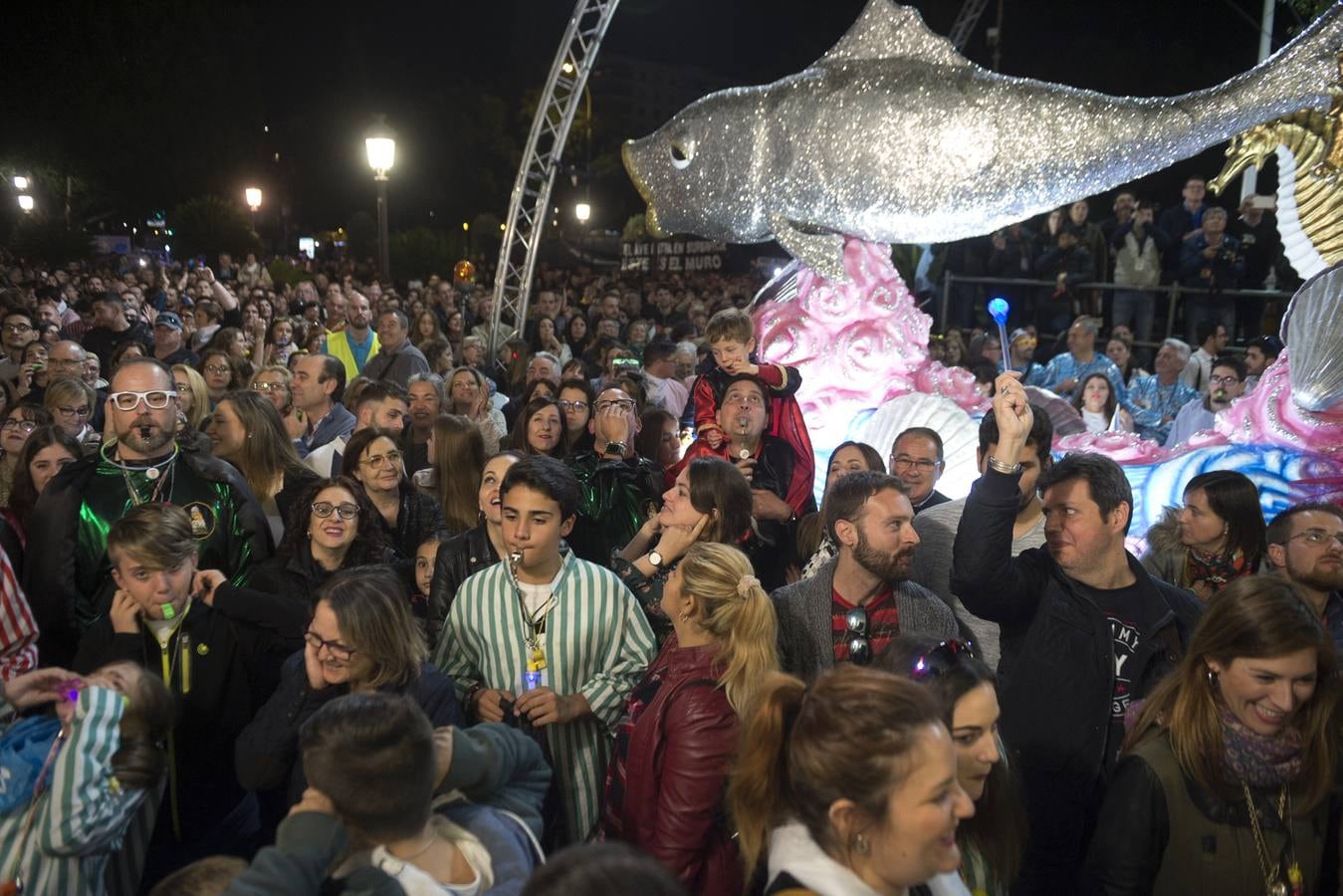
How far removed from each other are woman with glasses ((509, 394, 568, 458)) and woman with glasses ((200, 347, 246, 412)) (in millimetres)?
2149

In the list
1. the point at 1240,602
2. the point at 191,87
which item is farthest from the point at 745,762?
the point at 191,87

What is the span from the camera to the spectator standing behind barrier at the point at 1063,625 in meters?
2.78

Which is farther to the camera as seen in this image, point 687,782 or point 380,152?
point 380,152

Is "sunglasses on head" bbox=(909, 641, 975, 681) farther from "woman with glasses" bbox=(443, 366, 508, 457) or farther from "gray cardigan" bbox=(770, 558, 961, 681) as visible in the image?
"woman with glasses" bbox=(443, 366, 508, 457)

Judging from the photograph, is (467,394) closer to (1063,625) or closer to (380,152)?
(1063,625)

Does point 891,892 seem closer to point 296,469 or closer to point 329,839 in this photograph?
point 329,839

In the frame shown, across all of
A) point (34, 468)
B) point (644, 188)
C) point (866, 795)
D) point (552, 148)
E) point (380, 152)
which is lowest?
point (866, 795)

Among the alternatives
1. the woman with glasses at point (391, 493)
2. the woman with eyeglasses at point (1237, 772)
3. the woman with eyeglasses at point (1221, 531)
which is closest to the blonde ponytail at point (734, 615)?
the woman with eyeglasses at point (1237, 772)

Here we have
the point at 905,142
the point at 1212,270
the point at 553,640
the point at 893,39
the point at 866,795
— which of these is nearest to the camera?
the point at 866,795

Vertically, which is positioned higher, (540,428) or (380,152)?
(380,152)

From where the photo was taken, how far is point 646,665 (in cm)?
324

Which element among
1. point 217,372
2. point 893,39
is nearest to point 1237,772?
point 893,39

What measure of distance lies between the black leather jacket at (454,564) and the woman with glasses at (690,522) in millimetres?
505

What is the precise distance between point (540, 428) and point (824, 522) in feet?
5.96
